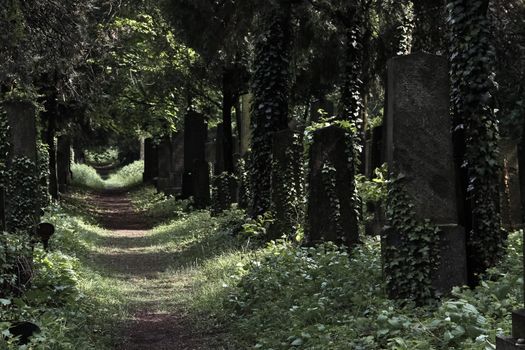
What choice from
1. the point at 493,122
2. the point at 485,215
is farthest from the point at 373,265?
the point at 493,122

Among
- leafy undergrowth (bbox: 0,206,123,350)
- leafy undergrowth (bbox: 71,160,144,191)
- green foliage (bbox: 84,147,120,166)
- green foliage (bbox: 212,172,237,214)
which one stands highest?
green foliage (bbox: 84,147,120,166)

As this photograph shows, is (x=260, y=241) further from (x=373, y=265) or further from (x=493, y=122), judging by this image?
(x=493, y=122)

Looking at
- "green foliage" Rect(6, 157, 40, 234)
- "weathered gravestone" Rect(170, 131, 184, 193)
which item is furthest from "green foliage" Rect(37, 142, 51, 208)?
"weathered gravestone" Rect(170, 131, 184, 193)

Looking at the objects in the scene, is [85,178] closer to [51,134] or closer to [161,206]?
[161,206]

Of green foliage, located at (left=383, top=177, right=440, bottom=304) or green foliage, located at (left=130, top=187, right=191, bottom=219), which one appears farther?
green foliage, located at (left=130, top=187, right=191, bottom=219)

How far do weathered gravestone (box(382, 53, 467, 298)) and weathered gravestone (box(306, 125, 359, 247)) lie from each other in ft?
10.8

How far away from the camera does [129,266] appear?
1488cm

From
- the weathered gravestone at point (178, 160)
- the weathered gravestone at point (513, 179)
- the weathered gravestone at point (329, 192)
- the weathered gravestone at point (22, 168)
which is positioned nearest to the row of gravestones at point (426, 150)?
the weathered gravestone at point (329, 192)

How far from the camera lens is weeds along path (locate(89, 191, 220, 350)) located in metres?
8.23

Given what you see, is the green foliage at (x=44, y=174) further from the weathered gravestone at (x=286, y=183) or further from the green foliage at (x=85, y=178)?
the green foliage at (x=85, y=178)

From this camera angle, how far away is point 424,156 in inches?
276

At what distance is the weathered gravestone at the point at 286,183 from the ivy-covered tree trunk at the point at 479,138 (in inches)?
205

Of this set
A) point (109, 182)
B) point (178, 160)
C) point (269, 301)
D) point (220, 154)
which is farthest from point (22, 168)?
point (109, 182)

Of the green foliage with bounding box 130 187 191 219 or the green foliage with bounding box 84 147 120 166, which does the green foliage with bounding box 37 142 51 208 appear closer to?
the green foliage with bounding box 130 187 191 219
